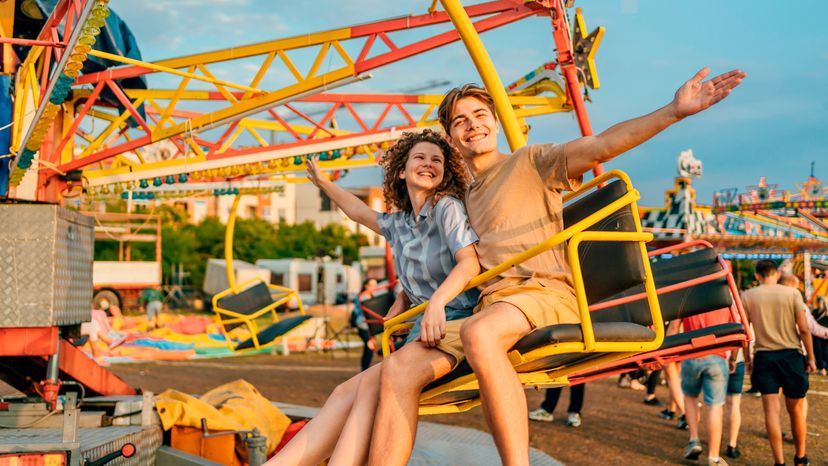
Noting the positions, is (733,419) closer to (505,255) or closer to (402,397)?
(505,255)

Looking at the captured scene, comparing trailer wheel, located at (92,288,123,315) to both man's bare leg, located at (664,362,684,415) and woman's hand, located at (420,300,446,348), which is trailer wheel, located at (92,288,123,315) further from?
woman's hand, located at (420,300,446,348)

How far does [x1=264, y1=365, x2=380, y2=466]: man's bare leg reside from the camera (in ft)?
10.0

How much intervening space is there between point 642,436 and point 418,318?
212 inches

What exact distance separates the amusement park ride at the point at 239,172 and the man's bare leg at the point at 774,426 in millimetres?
2619

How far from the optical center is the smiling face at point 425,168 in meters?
3.43

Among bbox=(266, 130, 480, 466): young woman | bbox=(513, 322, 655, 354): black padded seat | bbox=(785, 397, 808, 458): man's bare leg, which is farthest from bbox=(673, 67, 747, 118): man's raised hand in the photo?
bbox=(785, 397, 808, 458): man's bare leg

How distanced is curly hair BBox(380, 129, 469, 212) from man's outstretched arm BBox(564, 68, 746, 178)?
Answer: 2.26ft

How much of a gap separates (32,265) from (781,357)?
19.0 ft

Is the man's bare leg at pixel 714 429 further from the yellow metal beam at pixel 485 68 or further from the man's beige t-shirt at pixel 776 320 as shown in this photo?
the yellow metal beam at pixel 485 68

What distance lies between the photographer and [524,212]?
3.20m

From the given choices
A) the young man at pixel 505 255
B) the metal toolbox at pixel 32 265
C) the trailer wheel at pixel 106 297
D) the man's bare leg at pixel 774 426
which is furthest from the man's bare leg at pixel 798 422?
the trailer wheel at pixel 106 297

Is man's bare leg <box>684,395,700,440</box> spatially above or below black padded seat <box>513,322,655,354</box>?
below

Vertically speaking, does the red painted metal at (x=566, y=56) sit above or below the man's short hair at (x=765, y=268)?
above

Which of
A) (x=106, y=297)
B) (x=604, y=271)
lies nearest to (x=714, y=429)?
(x=604, y=271)
